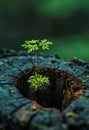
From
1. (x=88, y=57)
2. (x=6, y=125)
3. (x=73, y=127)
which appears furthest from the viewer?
(x=88, y=57)

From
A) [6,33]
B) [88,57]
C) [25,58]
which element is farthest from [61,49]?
[25,58]

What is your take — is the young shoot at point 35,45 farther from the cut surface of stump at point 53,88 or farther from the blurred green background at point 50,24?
the blurred green background at point 50,24

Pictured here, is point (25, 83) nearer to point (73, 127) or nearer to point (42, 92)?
point (42, 92)

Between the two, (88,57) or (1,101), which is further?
(88,57)

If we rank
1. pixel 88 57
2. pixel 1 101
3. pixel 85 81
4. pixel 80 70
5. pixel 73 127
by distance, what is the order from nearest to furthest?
1. pixel 73 127
2. pixel 1 101
3. pixel 85 81
4. pixel 80 70
5. pixel 88 57

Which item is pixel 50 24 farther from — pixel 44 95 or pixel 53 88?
pixel 44 95

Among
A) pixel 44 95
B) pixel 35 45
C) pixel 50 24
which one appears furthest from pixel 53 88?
pixel 50 24

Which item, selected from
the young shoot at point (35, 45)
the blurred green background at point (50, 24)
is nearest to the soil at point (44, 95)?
the young shoot at point (35, 45)
